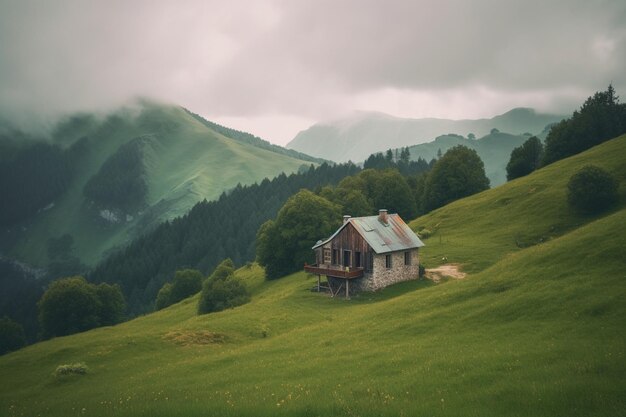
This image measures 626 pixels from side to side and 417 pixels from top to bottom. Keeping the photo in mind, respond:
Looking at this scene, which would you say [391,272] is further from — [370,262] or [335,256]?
[335,256]

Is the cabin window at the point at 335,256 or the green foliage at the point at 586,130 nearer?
the cabin window at the point at 335,256

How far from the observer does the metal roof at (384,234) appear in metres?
59.8

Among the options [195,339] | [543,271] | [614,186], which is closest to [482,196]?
[614,186]

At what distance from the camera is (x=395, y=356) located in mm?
27312

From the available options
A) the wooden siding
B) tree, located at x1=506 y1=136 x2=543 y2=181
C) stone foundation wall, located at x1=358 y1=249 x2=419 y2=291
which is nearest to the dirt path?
stone foundation wall, located at x1=358 y1=249 x2=419 y2=291

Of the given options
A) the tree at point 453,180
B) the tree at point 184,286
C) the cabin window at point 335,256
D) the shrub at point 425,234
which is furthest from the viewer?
the tree at point 453,180

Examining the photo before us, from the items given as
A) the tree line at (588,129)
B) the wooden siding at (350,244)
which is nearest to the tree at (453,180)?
the tree line at (588,129)

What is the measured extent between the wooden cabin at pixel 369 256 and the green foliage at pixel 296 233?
17.2m

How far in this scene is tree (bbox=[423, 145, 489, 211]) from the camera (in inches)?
4651

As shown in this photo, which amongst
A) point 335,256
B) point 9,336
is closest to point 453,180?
point 335,256

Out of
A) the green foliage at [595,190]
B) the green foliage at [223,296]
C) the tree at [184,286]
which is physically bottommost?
the tree at [184,286]

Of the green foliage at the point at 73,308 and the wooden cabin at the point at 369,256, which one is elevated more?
the wooden cabin at the point at 369,256

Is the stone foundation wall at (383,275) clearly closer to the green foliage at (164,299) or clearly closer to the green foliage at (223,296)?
the green foliage at (223,296)

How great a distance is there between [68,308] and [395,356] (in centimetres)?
8115
